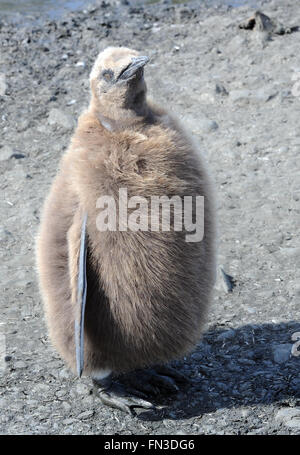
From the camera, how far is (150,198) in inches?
115

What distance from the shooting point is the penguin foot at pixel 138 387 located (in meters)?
3.07

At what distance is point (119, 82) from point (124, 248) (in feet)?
2.05

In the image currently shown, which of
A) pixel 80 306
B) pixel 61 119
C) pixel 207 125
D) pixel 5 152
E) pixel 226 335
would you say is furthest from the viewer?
pixel 61 119

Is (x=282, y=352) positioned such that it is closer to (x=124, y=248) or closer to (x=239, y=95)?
(x=124, y=248)

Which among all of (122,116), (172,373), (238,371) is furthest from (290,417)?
(122,116)

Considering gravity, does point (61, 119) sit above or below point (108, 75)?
above

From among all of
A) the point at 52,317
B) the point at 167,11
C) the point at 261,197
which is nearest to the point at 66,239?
the point at 52,317

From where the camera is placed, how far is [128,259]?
9.58ft

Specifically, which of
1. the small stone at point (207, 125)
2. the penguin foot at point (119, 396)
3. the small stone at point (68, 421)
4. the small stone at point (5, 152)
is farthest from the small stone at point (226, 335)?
the small stone at point (5, 152)

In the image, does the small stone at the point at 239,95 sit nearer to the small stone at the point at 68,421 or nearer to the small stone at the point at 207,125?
the small stone at the point at 207,125

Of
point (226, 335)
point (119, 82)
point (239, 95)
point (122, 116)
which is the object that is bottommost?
point (226, 335)

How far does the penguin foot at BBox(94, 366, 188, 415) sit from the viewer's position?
3066mm

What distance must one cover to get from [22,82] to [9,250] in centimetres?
215
